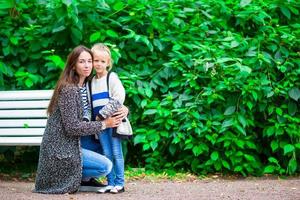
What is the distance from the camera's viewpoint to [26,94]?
711 cm

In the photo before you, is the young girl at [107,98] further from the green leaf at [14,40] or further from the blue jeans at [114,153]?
Result: the green leaf at [14,40]

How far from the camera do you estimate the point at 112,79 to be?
5949 millimetres

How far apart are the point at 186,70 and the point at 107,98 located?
1.93 metres

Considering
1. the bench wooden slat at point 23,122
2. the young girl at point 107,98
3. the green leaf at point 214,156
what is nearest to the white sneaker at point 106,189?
the young girl at point 107,98

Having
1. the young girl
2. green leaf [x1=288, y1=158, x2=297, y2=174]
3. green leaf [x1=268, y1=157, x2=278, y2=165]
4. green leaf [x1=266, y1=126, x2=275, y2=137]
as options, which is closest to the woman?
the young girl

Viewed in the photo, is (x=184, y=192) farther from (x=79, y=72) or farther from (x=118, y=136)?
(x=79, y=72)

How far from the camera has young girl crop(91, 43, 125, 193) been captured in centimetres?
594

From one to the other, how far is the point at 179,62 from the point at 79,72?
2004 millimetres

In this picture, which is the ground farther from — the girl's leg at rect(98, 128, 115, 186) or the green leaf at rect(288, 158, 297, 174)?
the girl's leg at rect(98, 128, 115, 186)

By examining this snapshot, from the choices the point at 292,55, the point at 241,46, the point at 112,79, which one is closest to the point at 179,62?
the point at 241,46

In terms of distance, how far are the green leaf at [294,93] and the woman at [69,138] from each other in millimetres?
2276

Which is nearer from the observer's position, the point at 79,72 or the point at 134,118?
the point at 79,72

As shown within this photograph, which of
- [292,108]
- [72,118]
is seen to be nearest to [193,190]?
[72,118]

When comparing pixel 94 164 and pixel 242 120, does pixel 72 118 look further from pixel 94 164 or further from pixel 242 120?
pixel 242 120
